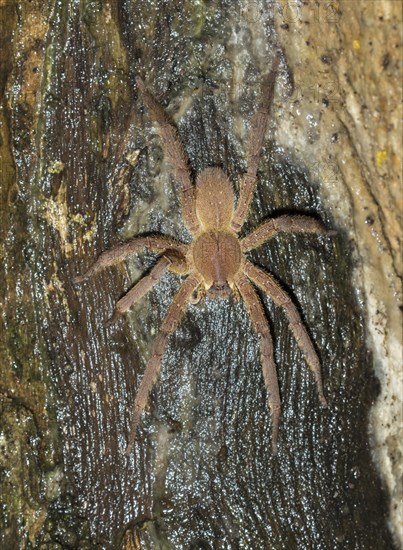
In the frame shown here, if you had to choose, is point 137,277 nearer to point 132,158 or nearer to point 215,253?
point 215,253

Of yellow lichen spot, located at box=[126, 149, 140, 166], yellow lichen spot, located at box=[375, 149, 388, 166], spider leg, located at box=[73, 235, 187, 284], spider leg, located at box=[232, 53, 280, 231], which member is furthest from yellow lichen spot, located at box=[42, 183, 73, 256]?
yellow lichen spot, located at box=[375, 149, 388, 166]

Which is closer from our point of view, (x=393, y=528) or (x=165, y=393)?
(x=165, y=393)

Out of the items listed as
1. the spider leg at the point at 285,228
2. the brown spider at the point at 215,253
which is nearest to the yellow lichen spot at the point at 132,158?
the brown spider at the point at 215,253

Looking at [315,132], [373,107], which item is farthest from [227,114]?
[373,107]

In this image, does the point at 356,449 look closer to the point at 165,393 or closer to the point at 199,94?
the point at 165,393

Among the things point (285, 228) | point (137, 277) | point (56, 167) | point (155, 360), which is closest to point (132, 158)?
point (56, 167)

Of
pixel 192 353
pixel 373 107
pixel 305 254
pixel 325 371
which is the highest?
pixel 373 107

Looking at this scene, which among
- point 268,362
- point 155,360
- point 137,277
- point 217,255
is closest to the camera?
point 155,360
